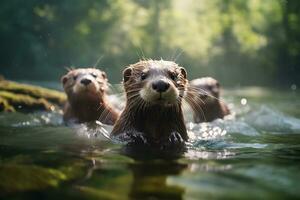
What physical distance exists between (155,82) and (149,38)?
3242 cm

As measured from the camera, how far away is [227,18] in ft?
127

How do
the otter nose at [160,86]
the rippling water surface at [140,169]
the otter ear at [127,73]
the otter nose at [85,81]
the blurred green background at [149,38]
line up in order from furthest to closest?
the blurred green background at [149,38], the otter nose at [85,81], the otter ear at [127,73], the otter nose at [160,86], the rippling water surface at [140,169]

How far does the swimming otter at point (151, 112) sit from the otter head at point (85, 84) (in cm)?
208

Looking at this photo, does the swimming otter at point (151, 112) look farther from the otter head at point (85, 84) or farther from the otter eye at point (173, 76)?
the otter head at point (85, 84)

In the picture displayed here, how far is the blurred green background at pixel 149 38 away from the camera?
1192 inches

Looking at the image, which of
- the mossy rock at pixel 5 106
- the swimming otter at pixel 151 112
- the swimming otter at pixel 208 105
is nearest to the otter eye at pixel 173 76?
the swimming otter at pixel 151 112

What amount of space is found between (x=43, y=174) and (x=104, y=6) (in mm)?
32307

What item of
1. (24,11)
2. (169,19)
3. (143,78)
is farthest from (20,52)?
(143,78)

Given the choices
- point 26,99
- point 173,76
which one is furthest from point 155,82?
point 26,99

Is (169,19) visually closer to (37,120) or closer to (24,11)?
(24,11)

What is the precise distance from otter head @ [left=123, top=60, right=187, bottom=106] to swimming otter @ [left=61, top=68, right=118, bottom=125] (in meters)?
1.94

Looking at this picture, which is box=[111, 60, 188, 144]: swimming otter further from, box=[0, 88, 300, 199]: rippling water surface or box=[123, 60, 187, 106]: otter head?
box=[0, 88, 300, 199]: rippling water surface

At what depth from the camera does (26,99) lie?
9898mm

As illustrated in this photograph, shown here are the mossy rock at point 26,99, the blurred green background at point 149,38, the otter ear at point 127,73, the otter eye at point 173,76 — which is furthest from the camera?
A: the blurred green background at point 149,38
